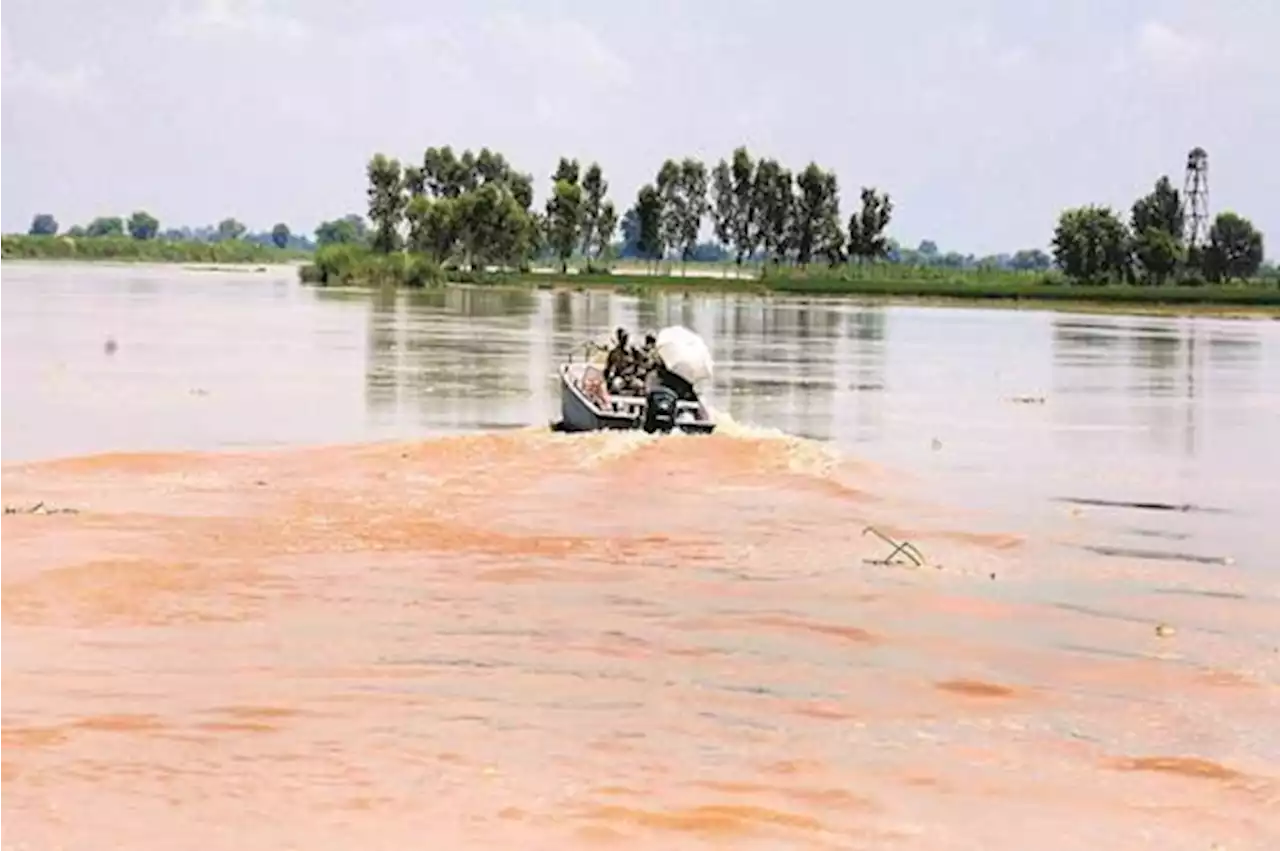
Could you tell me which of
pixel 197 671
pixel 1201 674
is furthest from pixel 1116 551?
pixel 197 671

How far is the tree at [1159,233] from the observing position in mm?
136188

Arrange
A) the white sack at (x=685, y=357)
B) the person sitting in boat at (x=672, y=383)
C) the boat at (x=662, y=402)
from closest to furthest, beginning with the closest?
1. the boat at (x=662, y=402)
2. the person sitting in boat at (x=672, y=383)
3. the white sack at (x=685, y=357)

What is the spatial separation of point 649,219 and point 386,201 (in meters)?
22.6

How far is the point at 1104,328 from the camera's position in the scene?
94.3 m

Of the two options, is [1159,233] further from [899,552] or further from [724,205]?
[899,552]

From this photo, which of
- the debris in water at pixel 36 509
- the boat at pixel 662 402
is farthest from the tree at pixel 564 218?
the debris in water at pixel 36 509

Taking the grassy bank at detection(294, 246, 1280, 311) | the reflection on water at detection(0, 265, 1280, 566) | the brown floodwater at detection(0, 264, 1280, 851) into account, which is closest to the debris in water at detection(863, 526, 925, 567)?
the brown floodwater at detection(0, 264, 1280, 851)

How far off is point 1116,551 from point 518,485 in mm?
7792

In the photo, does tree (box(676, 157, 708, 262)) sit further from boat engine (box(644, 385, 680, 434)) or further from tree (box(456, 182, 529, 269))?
boat engine (box(644, 385, 680, 434))

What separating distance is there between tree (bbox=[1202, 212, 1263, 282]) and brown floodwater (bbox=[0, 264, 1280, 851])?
112143 mm

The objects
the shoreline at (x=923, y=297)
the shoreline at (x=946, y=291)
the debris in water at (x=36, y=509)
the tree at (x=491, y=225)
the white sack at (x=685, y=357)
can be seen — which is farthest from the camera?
the tree at (x=491, y=225)

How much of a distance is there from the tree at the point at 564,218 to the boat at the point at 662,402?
123 meters

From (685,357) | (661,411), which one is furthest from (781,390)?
(661,411)

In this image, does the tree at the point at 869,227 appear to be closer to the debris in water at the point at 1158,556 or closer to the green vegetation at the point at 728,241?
the green vegetation at the point at 728,241
